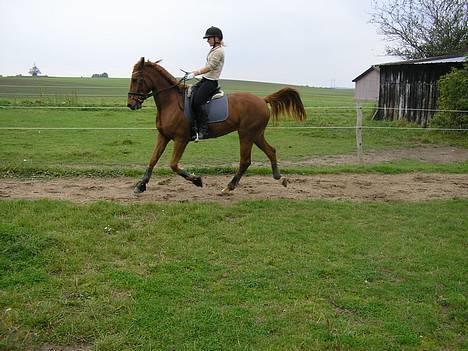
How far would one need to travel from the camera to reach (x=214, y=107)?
8219 mm

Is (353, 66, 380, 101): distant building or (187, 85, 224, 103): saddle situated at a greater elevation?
(353, 66, 380, 101): distant building

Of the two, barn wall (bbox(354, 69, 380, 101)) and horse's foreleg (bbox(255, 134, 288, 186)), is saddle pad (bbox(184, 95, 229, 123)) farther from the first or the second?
barn wall (bbox(354, 69, 380, 101))

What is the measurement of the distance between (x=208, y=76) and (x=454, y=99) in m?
12.7

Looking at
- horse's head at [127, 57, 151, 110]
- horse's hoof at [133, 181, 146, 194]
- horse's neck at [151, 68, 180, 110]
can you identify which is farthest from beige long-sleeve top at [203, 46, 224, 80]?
horse's hoof at [133, 181, 146, 194]

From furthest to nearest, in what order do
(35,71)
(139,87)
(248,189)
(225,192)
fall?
1. (35,71)
2. (248,189)
3. (225,192)
4. (139,87)

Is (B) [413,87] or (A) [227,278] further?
(B) [413,87]

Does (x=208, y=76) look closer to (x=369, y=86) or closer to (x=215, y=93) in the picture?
(x=215, y=93)

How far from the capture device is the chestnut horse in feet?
26.1

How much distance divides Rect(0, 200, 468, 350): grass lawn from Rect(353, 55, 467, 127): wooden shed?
13924mm

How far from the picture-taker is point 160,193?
8.20 m

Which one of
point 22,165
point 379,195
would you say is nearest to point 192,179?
point 379,195

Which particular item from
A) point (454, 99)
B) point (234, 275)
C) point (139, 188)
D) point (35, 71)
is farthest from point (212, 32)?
point (35, 71)

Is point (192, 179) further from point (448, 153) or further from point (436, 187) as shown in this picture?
point (448, 153)

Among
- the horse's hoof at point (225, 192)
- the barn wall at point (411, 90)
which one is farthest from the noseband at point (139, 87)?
the barn wall at point (411, 90)
